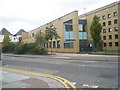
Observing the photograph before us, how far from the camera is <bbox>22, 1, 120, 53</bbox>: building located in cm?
2972

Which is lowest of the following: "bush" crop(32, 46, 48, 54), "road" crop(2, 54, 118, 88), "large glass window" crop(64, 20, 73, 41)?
"road" crop(2, 54, 118, 88)

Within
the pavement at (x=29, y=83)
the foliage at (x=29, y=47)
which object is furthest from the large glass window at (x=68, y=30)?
the pavement at (x=29, y=83)

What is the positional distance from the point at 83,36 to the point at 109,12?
10767mm

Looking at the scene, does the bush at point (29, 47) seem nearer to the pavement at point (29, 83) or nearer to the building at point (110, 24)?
the building at point (110, 24)

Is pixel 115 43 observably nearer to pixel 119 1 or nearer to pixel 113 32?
pixel 113 32

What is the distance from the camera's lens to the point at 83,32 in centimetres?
3497

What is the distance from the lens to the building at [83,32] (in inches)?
1170

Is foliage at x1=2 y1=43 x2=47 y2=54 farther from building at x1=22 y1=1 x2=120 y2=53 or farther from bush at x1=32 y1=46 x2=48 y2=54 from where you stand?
building at x1=22 y1=1 x2=120 y2=53

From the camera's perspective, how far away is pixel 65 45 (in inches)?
1275

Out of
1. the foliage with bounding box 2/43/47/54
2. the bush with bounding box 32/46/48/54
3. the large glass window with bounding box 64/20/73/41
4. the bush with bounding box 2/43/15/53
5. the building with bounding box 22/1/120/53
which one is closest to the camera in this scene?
the bush with bounding box 32/46/48/54

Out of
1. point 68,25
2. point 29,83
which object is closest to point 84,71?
point 29,83

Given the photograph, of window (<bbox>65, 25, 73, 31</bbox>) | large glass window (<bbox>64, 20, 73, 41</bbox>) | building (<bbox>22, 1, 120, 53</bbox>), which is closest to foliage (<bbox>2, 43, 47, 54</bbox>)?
building (<bbox>22, 1, 120, 53</bbox>)

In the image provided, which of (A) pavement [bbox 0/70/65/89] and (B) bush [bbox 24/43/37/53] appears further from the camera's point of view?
(B) bush [bbox 24/43/37/53]

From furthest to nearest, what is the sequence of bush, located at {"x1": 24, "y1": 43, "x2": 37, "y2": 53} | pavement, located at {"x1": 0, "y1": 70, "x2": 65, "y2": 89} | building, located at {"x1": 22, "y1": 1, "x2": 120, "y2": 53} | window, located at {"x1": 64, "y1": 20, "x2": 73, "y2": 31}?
window, located at {"x1": 64, "y1": 20, "x2": 73, "y2": 31} < building, located at {"x1": 22, "y1": 1, "x2": 120, "y2": 53} < bush, located at {"x1": 24, "y1": 43, "x2": 37, "y2": 53} < pavement, located at {"x1": 0, "y1": 70, "x2": 65, "y2": 89}
